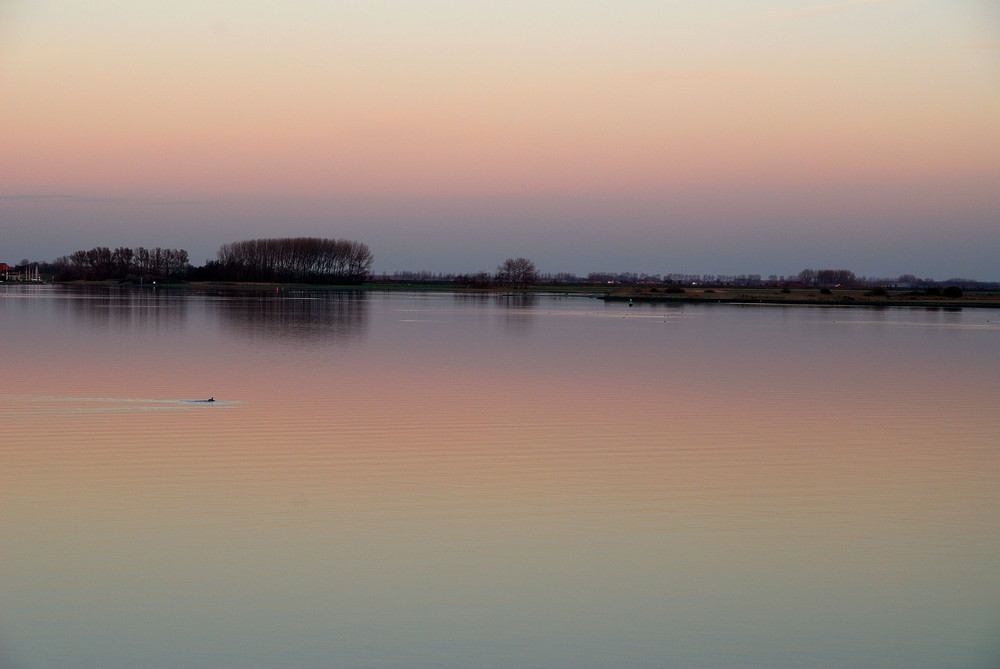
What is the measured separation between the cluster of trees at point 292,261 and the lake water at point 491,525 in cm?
10685

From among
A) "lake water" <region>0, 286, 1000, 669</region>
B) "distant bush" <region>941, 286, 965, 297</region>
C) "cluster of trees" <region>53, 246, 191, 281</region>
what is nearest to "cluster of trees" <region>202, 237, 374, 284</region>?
"cluster of trees" <region>53, 246, 191, 281</region>

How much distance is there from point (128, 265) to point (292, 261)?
32.7 m

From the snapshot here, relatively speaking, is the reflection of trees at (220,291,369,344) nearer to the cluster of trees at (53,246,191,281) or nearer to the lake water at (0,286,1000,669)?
the lake water at (0,286,1000,669)

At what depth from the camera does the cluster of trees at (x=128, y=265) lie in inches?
5517

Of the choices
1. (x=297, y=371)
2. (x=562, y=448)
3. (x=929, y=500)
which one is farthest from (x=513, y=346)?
(x=929, y=500)

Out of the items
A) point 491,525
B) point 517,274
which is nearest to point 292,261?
point 517,274

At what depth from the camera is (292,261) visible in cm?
12306

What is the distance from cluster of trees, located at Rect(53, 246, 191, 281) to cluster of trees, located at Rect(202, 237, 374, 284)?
15829 mm

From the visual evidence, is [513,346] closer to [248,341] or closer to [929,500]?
[248,341]

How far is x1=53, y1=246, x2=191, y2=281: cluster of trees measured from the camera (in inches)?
5517

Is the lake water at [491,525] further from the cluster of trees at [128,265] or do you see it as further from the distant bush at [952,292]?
the cluster of trees at [128,265]

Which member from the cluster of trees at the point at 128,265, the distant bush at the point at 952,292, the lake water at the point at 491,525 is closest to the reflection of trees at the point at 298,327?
the lake water at the point at 491,525

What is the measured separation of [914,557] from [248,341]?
21409 millimetres

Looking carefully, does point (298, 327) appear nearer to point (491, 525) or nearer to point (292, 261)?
point (491, 525)
